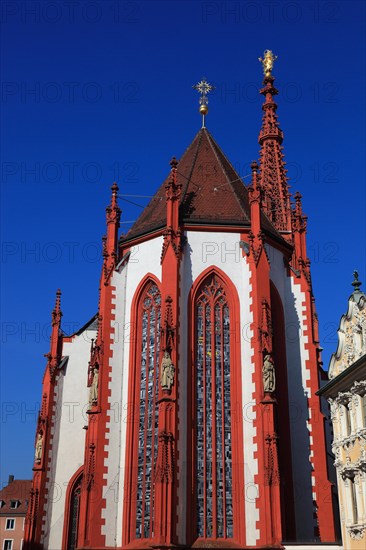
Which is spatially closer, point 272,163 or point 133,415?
point 133,415

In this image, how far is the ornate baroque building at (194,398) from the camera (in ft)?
81.6

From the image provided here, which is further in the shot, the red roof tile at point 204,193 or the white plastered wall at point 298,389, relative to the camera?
the red roof tile at point 204,193

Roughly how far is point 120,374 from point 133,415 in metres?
1.81

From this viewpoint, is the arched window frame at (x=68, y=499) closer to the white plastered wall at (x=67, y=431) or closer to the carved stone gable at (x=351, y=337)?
the white plastered wall at (x=67, y=431)

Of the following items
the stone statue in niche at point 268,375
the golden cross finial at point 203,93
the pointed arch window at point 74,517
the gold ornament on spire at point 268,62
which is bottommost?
the pointed arch window at point 74,517

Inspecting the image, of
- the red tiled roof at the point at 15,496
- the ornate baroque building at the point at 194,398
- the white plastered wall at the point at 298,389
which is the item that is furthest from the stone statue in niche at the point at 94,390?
the red tiled roof at the point at 15,496

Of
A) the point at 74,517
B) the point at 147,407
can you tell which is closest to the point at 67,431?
the point at 74,517

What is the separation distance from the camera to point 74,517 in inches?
1219

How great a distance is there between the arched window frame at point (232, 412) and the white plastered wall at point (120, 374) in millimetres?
2221

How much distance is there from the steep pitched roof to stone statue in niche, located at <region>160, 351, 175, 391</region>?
245 inches

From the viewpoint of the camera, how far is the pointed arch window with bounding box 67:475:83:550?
100ft

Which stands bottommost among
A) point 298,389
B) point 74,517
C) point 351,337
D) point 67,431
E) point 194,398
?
point 74,517

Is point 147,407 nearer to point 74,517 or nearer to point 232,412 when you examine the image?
point 232,412

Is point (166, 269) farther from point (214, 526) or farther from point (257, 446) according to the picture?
point (214, 526)
